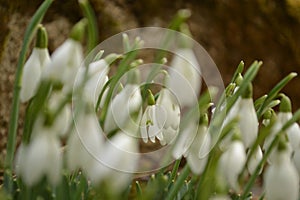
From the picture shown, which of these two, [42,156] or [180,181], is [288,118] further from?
[42,156]

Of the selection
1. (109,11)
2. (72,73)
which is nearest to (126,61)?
(72,73)

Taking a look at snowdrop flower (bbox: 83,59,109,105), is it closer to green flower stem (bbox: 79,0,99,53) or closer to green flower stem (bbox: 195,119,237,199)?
green flower stem (bbox: 79,0,99,53)

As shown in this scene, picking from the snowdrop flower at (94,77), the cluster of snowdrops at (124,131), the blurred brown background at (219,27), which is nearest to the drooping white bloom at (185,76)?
the cluster of snowdrops at (124,131)

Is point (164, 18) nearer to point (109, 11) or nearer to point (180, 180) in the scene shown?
point (109, 11)

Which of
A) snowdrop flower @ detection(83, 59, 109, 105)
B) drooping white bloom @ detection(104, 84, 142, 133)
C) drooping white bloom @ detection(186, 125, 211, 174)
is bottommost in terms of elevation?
drooping white bloom @ detection(186, 125, 211, 174)

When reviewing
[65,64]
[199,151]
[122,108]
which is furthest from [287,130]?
[65,64]

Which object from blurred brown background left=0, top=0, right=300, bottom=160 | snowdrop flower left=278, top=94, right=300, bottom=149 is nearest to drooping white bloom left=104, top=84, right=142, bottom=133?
→ snowdrop flower left=278, top=94, right=300, bottom=149

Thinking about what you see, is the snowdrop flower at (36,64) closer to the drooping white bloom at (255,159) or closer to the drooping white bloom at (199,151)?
the drooping white bloom at (199,151)
